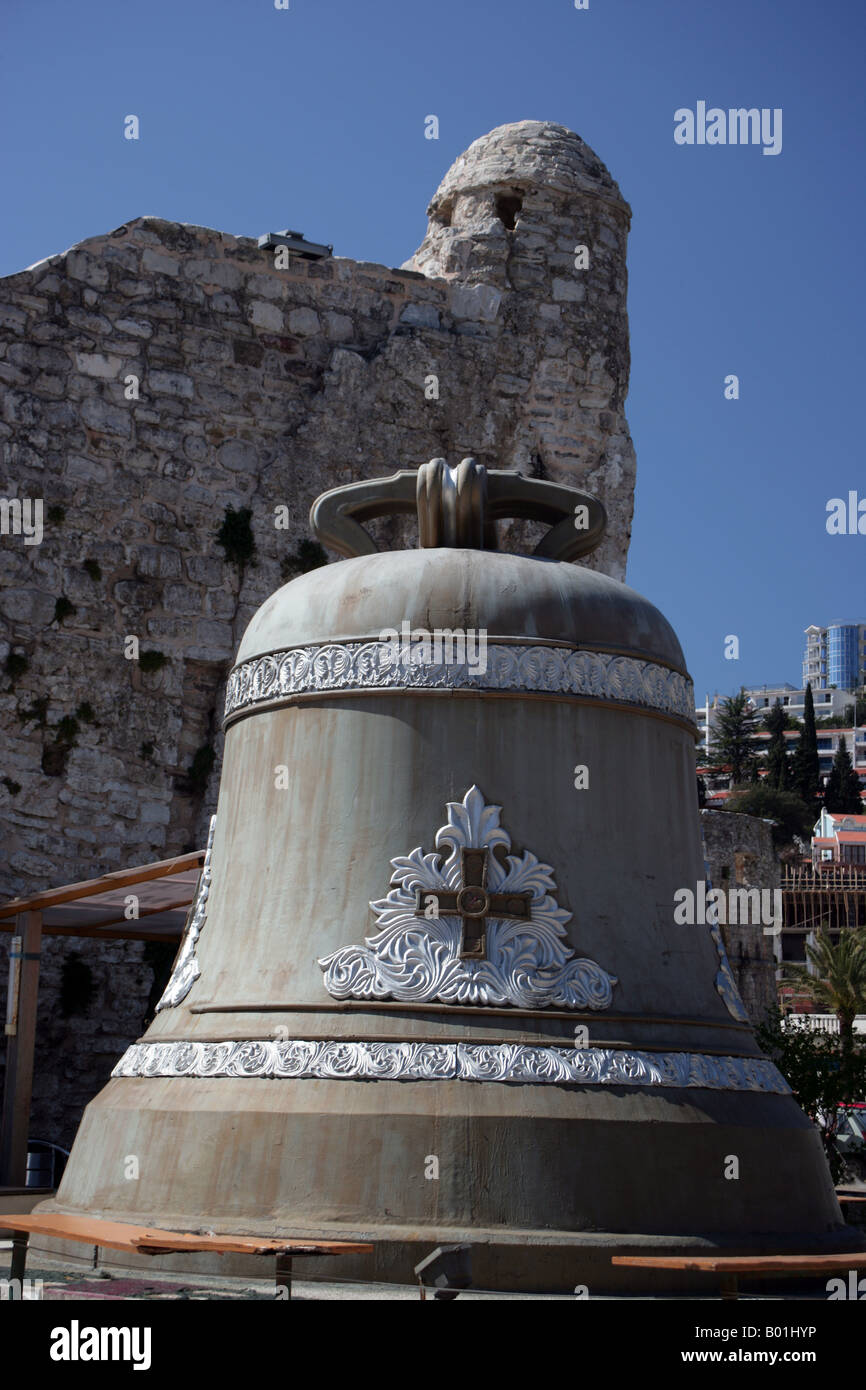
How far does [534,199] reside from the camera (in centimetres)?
1450

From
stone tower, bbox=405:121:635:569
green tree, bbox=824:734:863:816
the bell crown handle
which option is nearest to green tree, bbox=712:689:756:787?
green tree, bbox=824:734:863:816

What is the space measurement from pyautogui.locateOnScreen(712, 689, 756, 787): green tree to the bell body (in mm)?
76237

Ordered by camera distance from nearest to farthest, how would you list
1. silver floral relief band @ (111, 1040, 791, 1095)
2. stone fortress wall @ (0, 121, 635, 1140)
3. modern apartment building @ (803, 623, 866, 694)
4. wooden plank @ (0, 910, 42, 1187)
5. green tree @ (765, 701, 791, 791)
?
1. silver floral relief band @ (111, 1040, 791, 1095)
2. wooden plank @ (0, 910, 42, 1187)
3. stone fortress wall @ (0, 121, 635, 1140)
4. green tree @ (765, 701, 791, 791)
5. modern apartment building @ (803, 623, 866, 694)

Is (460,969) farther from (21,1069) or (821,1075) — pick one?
(821,1075)

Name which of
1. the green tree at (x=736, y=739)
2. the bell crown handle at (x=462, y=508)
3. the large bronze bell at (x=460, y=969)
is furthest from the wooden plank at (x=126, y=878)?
the green tree at (x=736, y=739)

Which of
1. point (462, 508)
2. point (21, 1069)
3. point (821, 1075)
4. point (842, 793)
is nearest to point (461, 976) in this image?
point (462, 508)

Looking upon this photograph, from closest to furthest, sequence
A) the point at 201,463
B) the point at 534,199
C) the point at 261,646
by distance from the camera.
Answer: the point at 261,646
the point at 201,463
the point at 534,199

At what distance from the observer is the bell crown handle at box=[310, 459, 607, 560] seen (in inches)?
254

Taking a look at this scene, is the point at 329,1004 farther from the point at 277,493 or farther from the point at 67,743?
the point at 277,493

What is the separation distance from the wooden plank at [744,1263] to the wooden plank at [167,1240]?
858 mm

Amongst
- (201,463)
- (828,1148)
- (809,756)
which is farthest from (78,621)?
(809,756)

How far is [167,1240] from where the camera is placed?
464 cm

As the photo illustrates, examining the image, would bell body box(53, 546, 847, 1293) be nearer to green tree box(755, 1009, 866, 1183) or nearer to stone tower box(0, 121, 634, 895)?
stone tower box(0, 121, 634, 895)
